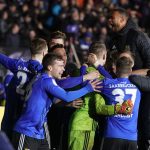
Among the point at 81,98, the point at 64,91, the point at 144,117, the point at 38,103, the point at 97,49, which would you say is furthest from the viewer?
the point at 144,117

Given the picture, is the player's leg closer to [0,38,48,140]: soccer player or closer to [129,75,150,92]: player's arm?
[0,38,48,140]: soccer player

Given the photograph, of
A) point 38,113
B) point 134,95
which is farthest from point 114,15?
point 38,113

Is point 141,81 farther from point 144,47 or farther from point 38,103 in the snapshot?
point 38,103

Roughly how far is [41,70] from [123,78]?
1000 millimetres

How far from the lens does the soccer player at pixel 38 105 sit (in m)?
7.68

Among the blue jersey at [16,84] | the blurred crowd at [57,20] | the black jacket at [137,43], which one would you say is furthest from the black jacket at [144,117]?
the blurred crowd at [57,20]

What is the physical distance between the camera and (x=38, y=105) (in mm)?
7695

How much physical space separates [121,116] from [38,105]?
1013 mm

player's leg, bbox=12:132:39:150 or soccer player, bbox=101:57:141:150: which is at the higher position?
soccer player, bbox=101:57:141:150

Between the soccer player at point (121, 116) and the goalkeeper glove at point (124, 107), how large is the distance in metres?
0.03

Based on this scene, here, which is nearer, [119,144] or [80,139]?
[119,144]

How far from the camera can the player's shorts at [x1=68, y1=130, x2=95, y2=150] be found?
26.8ft

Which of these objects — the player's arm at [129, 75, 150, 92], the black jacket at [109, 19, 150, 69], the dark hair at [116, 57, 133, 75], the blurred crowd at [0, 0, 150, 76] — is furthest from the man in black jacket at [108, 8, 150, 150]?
the blurred crowd at [0, 0, 150, 76]

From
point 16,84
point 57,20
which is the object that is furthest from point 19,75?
point 57,20
